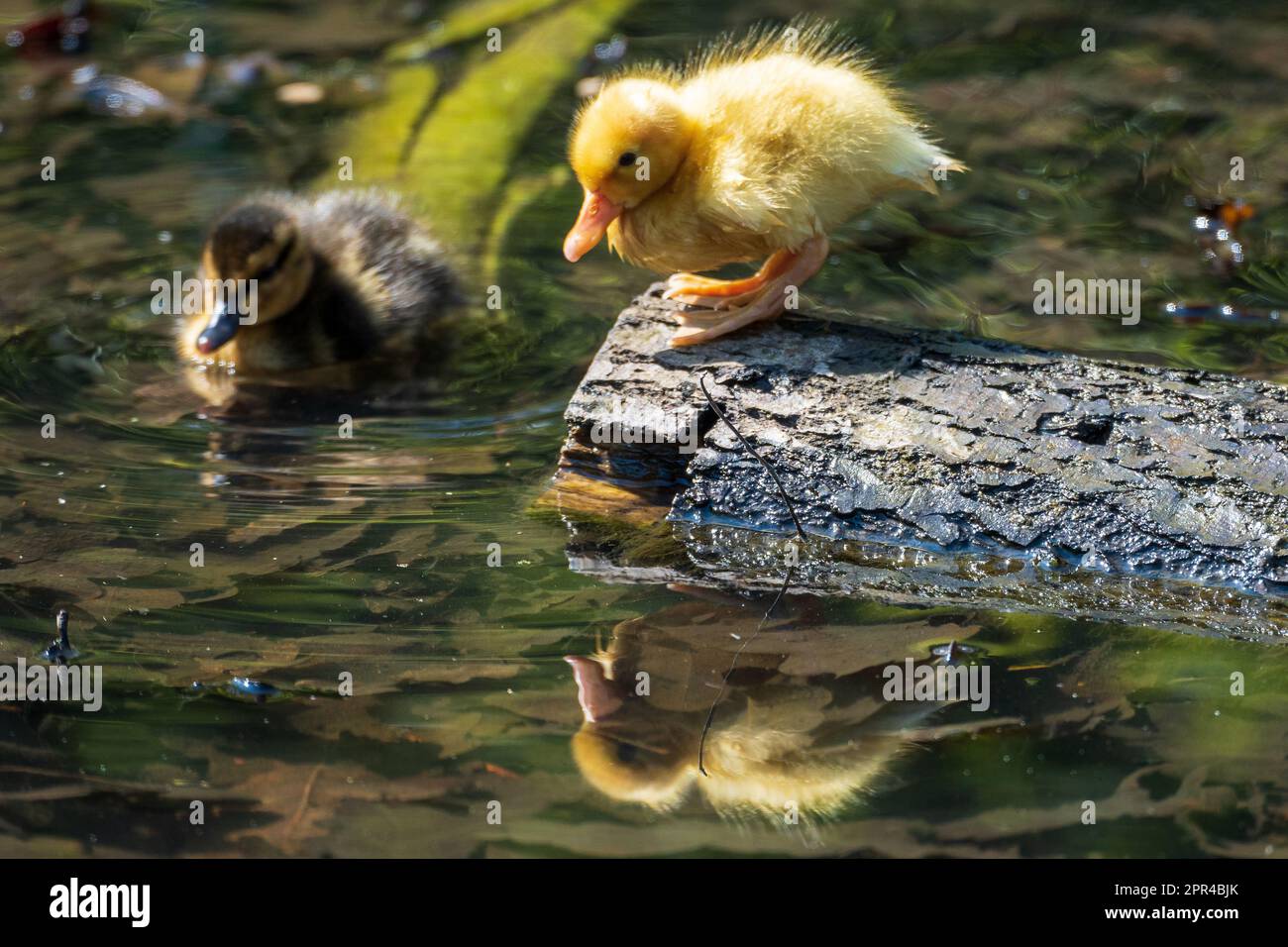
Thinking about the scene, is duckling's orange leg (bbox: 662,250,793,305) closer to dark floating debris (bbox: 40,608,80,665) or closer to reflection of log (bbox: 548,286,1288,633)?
reflection of log (bbox: 548,286,1288,633)

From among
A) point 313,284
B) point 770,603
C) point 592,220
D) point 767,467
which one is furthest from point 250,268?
point 770,603

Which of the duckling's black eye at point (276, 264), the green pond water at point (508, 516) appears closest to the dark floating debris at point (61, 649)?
the green pond water at point (508, 516)

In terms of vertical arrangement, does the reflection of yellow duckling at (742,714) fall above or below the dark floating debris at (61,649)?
below

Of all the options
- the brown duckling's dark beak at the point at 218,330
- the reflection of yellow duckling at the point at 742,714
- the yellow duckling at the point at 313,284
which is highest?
the yellow duckling at the point at 313,284

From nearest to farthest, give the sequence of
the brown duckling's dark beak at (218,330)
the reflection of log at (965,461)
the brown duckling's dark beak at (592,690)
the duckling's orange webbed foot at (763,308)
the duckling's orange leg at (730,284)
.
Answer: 1. the brown duckling's dark beak at (592,690)
2. the reflection of log at (965,461)
3. the duckling's orange webbed foot at (763,308)
4. the duckling's orange leg at (730,284)
5. the brown duckling's dark beak at (218,330)

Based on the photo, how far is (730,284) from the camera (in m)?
4.41

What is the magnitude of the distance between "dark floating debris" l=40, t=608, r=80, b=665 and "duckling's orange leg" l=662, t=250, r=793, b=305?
1.93 metres

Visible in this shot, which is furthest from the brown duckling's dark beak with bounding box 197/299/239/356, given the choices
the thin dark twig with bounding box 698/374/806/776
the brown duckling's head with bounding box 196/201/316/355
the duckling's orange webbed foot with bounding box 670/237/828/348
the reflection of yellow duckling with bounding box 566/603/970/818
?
the reflection of yellow duckling with bounding box 566/603/970/818

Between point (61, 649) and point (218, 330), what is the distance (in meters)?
1.93

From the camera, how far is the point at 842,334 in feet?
13.8

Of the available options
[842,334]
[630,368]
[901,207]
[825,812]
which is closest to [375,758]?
[825,812]

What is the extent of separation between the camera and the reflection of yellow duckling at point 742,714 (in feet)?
10.0

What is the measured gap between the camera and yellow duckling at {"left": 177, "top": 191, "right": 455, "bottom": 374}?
5.27m

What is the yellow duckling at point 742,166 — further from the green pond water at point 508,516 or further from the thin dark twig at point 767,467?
the green pond water at point 508,516
